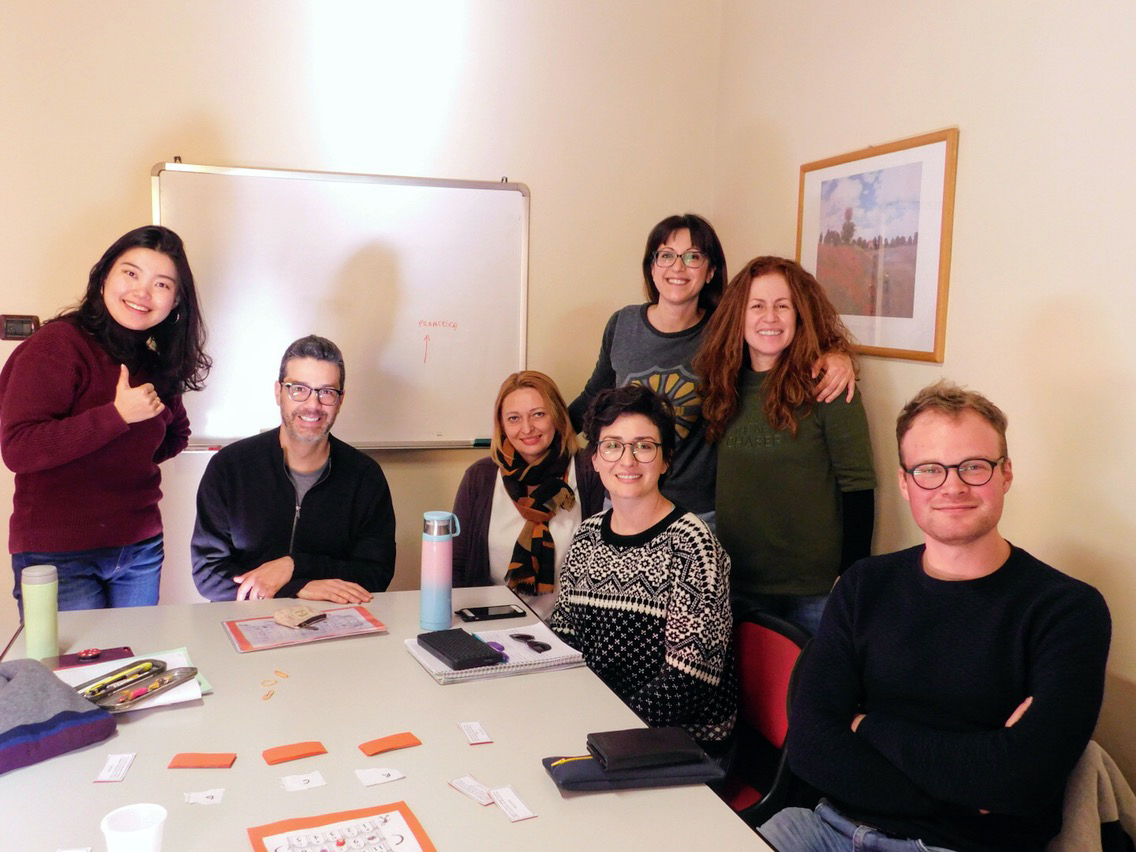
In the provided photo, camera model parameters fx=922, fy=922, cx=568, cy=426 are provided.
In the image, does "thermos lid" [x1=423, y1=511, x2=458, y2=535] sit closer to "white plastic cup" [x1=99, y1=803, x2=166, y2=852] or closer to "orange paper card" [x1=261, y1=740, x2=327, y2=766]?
"orange paper card" [x1=261, y1=740, x2=327, y2=766]

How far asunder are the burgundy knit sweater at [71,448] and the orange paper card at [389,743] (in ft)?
3.98

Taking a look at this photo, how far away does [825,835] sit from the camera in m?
1.54

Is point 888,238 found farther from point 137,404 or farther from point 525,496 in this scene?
point 137,404

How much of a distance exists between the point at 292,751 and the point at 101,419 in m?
1.19

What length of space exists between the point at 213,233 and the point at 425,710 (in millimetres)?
2087

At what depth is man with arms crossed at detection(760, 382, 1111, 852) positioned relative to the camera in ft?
4.56

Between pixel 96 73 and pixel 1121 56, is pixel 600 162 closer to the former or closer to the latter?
pixel 96 73

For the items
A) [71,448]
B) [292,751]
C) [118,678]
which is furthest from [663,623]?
[71,448]

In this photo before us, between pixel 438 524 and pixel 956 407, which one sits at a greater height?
pixel 956 407

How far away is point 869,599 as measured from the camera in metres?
1.62

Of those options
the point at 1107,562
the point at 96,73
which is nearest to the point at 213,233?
the point at 96,73

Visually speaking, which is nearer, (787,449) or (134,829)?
(134,829)

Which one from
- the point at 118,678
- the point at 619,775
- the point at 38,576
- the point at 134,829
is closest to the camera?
the point at 134,829

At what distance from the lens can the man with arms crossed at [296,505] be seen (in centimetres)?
233
